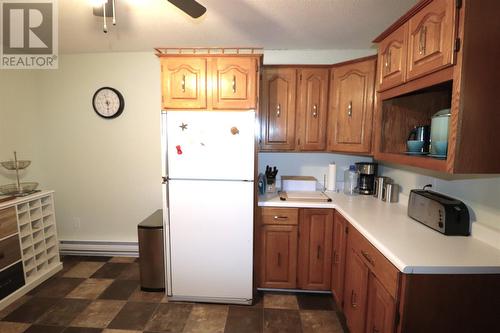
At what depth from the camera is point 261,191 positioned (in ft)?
8.07

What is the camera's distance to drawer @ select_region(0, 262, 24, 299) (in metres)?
2.10

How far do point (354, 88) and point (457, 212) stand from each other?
1.31 metres

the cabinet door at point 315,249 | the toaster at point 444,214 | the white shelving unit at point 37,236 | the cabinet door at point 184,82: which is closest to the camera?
the toaster at point 444,214

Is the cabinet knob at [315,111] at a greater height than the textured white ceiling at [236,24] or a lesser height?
lesser

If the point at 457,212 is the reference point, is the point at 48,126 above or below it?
above

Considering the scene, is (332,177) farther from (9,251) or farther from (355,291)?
(9,251)

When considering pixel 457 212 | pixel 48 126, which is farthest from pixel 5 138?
pixel 457 212

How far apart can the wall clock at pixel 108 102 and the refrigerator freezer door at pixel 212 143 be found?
3.94ft

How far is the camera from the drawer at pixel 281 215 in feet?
7.23

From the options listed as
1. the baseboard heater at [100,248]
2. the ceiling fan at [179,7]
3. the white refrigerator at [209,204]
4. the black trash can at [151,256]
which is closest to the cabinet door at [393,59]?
the white refrigerator at [209,204]

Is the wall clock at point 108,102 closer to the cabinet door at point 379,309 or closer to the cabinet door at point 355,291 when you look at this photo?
the cabinet door at point 355,291

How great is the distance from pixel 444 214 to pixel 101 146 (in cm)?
331

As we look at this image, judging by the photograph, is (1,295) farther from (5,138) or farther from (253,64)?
(253,64)

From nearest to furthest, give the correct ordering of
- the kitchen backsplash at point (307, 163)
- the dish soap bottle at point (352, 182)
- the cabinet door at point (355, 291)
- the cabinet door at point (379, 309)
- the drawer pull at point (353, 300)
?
the cabinet door at point (379, 309) → the cabinet door at point (355, 291) → the drawer pull at point (353, 300) → the dish soap bottle at point (352, 182) → the kitchen backsplash at point (307, 163)
